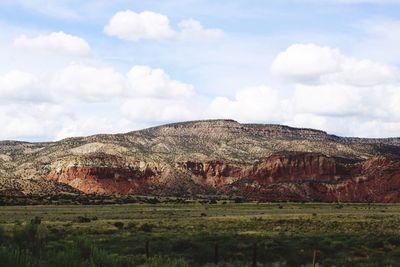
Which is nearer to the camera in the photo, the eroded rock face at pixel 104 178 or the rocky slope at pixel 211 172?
the rocky slope at pixel 211 172

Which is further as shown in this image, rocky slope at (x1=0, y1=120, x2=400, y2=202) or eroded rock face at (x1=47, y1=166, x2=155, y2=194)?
eroded rock face at (x1=47, y1=166, x2=155, y2=194)

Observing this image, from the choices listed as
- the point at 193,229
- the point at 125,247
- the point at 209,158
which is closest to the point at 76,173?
the point at 209,158

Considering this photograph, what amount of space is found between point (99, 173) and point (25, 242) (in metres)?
131

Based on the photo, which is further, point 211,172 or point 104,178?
point 211,172

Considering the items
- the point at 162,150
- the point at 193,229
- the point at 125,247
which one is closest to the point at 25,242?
the point at 125,247

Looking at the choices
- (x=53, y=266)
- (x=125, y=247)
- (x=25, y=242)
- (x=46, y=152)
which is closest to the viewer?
(x=53, y=266)

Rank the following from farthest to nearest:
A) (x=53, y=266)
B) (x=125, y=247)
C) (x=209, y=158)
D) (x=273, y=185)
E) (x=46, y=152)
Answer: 1. (x=46, y=152)
2. (x=209, y=158)
3. (x=273, y=185)
4. (x=125, y=247)
5. (x=53, y=266)

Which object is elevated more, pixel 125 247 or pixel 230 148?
pixel 230 148

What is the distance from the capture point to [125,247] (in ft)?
102

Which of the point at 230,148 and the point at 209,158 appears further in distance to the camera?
the point at 230,148

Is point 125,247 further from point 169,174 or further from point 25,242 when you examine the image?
point 169,174

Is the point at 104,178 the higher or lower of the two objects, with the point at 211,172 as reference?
lower

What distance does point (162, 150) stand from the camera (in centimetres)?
17925

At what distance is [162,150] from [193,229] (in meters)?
134
